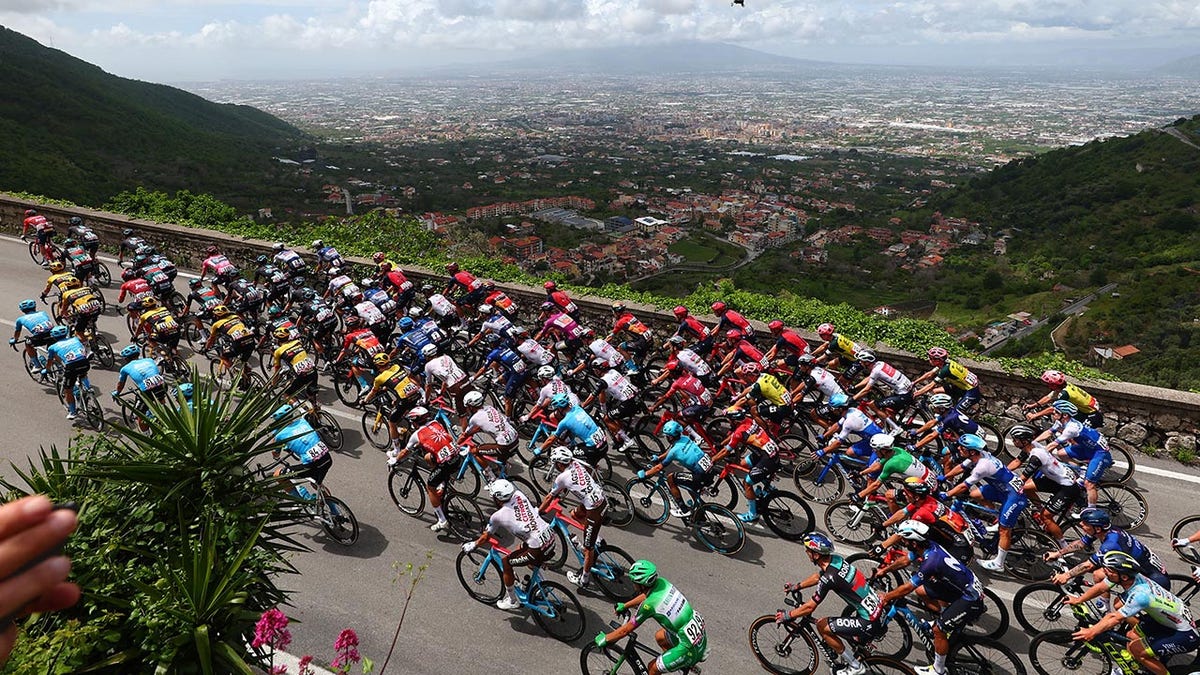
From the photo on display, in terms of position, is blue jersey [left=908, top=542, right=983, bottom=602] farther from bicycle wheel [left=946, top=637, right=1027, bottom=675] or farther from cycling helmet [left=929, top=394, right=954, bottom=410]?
cycling helmet [left=929, top=394, right=954, bottom=410]

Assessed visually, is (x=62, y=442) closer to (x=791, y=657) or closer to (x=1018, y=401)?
(x=791, y=657)

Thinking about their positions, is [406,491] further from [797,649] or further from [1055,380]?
[1055,380]

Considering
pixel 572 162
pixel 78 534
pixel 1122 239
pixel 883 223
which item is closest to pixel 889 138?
pixel 572 162

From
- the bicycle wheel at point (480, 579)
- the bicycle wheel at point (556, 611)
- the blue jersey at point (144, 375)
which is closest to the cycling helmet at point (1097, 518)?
the bicycle wheel at point (556, 611)

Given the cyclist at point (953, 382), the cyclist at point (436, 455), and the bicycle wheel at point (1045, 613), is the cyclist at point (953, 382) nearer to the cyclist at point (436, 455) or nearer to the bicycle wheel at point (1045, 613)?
the bicycle wheel at point (1045, 613)

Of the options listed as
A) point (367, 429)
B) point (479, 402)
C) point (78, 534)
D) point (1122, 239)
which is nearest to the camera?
point (78, 534)
